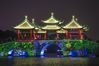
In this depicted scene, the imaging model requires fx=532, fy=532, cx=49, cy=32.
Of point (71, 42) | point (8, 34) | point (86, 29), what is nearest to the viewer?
point (71, 42)

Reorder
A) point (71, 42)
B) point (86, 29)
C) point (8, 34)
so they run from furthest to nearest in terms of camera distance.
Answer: point (8, 34)
point (86, 29)
point (71, 42)

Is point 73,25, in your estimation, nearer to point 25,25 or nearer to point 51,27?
point 51,27

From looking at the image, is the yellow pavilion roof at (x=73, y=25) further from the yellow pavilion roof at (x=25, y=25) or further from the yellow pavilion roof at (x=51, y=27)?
the yellow pavilion roof at (x=25, y=25)

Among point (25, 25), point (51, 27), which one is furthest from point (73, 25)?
point (25, 25)

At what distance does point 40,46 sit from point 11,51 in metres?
5.78

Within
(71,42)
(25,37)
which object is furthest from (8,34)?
(71,42)

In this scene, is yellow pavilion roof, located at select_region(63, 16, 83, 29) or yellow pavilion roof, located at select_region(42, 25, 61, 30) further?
yellow pavilion roof, located at select_region(42, 25, 61, 30)

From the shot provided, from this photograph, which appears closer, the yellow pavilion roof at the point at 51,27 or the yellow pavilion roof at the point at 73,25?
the yellow pavilion roof at the point at 73,25

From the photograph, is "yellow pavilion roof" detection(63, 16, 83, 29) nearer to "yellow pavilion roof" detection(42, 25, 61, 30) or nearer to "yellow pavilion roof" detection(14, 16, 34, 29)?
"yellow pavilion roof" detection(42, 25, 61, 30)

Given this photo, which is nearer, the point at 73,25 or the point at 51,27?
the point at 73,25

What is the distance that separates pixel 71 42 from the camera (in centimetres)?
9825

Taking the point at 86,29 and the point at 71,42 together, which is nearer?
the point at 71,42

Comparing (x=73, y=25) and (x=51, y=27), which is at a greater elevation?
(x=73, y=25)

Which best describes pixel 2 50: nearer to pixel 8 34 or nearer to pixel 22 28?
pixel 22 28
